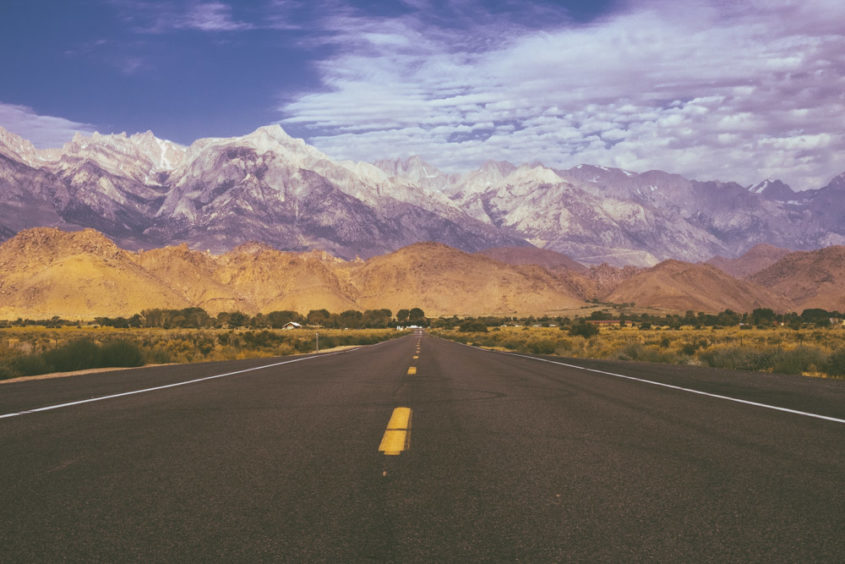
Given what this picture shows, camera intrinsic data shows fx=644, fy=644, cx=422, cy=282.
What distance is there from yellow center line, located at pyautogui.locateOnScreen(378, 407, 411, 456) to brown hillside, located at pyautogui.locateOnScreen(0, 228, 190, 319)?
12103 cm

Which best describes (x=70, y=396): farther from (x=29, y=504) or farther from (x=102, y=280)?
(x=102, y=280)

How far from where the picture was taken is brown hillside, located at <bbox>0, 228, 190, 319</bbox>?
118 meters

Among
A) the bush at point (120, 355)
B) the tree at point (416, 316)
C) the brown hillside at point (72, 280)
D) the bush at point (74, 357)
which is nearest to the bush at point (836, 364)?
the bush at point (120, 355)

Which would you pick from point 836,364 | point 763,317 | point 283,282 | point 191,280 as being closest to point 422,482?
point 836,364

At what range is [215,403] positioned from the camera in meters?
9.83

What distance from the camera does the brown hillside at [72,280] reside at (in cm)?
11794

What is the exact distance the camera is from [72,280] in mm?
123625

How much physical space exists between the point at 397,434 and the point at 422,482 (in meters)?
2.02

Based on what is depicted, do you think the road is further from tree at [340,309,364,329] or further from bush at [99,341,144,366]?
tree at [340,309,364,329]

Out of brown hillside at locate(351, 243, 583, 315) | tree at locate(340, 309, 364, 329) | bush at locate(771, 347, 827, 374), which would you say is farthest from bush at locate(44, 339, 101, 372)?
brown hillside at locate(351, 243, 583, 315)

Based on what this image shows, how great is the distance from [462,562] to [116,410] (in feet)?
22.8

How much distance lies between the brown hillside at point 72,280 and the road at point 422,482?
120920mm

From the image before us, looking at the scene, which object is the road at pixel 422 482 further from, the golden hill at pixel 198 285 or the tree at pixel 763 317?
the golden hill at pixel 198 285

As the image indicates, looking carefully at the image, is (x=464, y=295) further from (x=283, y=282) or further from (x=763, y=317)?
(x=763, y=317)
